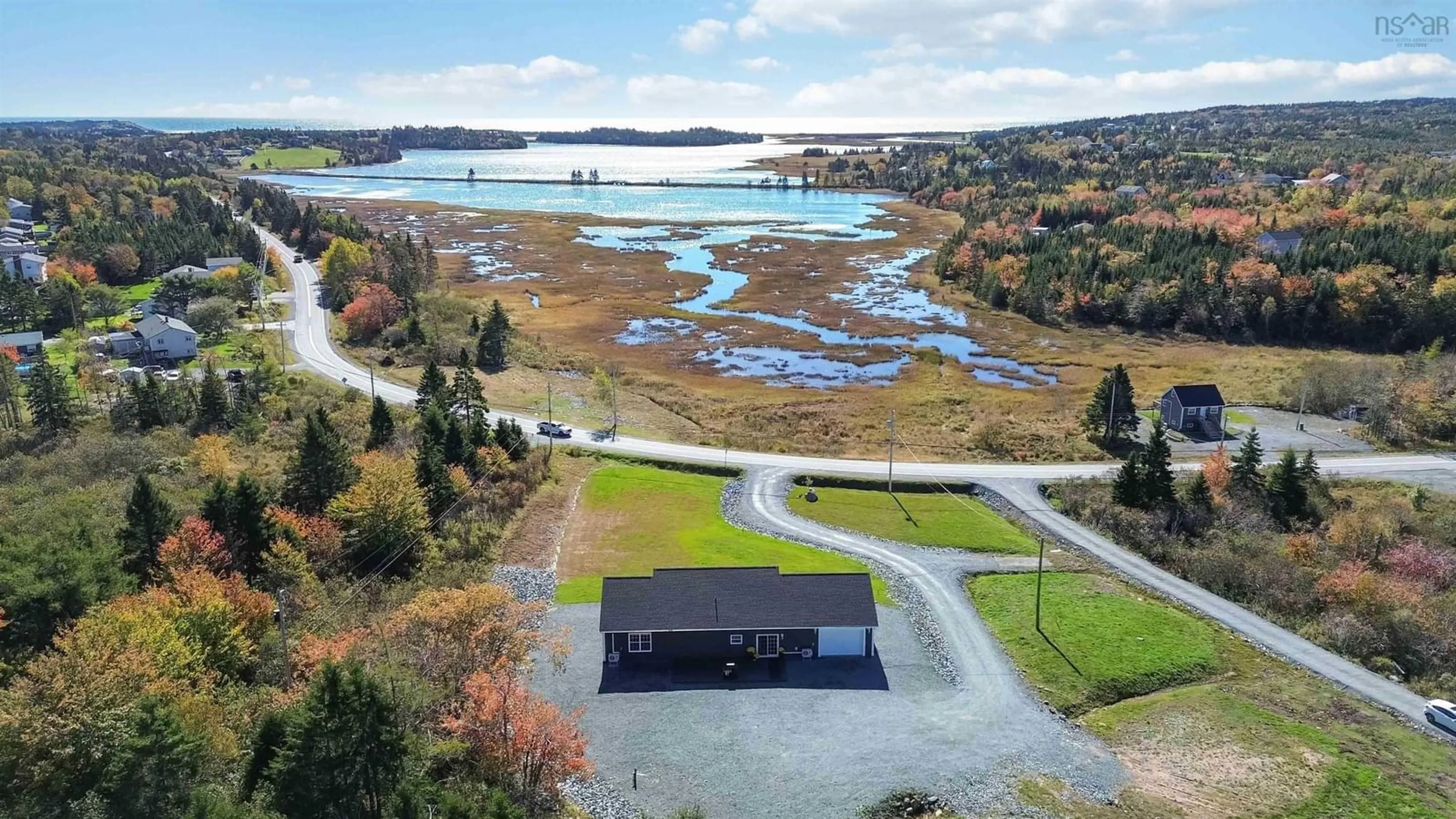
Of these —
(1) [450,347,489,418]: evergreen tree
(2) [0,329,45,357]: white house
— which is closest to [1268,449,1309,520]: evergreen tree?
(1) [450,347,489,418]: evergreen tree

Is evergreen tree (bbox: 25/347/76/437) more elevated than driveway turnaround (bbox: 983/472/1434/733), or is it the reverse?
evergreen tree (bbox: 25/347/76/437)

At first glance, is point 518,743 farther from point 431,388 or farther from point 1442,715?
point 431,388

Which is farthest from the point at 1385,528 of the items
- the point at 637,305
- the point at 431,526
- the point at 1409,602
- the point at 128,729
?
the point at 637,305

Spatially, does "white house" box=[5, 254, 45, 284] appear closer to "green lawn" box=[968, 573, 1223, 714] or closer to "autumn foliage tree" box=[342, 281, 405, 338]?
"autumn foliage tree" box=[342, 281, 405, 338]

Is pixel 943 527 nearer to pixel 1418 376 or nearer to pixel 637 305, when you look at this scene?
pixel 1418 376

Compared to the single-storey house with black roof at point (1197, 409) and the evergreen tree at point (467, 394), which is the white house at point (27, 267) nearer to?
the evergreen tree at point (467, 394)

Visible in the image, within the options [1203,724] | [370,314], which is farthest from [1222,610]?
[370,314]

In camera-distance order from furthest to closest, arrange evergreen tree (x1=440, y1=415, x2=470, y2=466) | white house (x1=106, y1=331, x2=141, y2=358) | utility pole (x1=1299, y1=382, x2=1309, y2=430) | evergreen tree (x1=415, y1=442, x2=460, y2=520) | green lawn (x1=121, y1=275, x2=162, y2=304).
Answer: green lawn (x1=121, y1=275, x2=162, y2=304)
white house (x1=106, y1=331, x2=141, y2=358)
utility pole (x1=1299, y1=382, x2=1309, y2=430)
evergreen tree (x1=440, y1=415, x2=470, y2=466)
evergreen tree (x1=415, y1=442, x2=460, y2=520)

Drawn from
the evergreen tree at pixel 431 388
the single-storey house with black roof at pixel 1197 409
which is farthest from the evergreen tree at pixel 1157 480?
the evergreen tree at pixel 431 388
